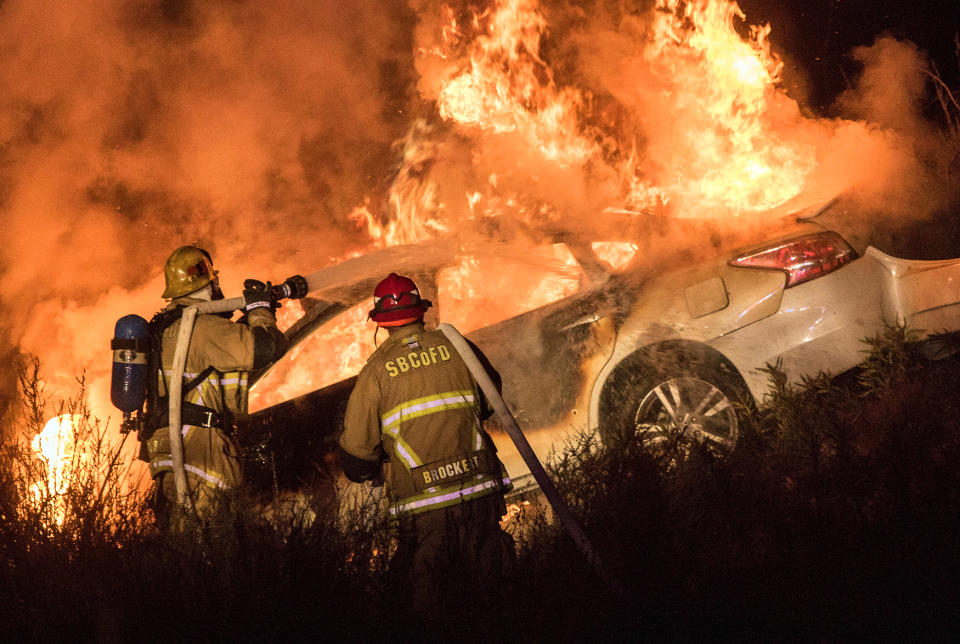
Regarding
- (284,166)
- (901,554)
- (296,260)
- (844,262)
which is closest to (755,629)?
(901,554)

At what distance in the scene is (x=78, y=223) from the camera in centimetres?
955

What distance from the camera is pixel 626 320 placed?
178 inches

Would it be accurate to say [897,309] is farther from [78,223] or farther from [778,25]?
[78,223]

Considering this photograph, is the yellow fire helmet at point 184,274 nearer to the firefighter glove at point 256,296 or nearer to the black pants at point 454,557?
the firefighter glove at point 256,296

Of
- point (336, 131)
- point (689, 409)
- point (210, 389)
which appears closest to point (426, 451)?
point (210, 389)

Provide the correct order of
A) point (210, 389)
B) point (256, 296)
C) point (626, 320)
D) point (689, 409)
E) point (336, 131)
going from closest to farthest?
point (210, 389) → point (256, 296) → point (689, 409) → point (626, 320) → point (336, 131)

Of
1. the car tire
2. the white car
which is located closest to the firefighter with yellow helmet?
the white car

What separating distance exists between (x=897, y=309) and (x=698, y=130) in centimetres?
381

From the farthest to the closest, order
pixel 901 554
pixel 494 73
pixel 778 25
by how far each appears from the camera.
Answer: pixel 778 25 < pixel 494 73 < pixel 901 554

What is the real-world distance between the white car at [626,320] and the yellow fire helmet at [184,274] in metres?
0.78

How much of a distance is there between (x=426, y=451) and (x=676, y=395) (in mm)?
1972

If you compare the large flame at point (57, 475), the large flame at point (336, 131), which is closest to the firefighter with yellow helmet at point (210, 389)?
the large flame at point (57, 475)

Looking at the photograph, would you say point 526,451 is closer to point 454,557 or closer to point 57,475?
point 454,557

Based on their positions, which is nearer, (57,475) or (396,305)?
(396,305)
